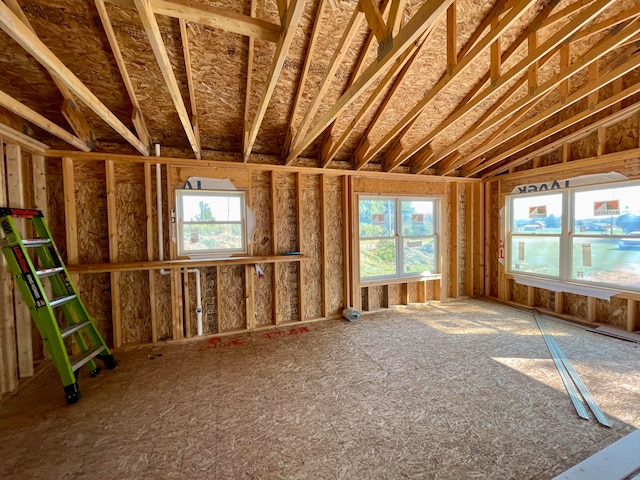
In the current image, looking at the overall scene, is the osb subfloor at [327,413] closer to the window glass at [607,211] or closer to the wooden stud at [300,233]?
the wooden stud at [300,233]

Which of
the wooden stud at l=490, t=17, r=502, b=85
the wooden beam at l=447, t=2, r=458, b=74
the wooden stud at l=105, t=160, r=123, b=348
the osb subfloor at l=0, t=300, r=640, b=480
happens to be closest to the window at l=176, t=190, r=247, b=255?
the wooden stud at l=105, t=160, r=123, b=348

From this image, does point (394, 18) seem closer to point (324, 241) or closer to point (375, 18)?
point (375, 18)

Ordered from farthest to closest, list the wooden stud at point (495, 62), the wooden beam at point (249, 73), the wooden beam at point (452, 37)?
the wooden stud at point (495, 62) → the wooden beam at point (452, 37) → the wooden beam at point (249, 73)

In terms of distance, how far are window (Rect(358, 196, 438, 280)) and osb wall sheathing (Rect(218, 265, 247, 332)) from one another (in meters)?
2.19

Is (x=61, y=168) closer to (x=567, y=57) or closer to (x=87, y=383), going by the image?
(x=87, y=383)

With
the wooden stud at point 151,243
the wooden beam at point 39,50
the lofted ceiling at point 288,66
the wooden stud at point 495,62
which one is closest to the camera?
the wooden beam at point 39,50

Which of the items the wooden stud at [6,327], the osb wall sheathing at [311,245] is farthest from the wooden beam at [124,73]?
the osb wall sheathing at [311,245]

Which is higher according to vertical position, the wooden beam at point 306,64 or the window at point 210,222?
the wooden beam at point 306,64

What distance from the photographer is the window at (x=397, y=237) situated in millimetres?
5062

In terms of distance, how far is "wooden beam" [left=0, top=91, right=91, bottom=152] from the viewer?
2.10 meters

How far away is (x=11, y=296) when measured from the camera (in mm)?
2770

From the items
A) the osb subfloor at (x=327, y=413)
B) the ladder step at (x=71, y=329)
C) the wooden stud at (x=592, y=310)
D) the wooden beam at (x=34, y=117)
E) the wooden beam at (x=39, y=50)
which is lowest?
the osb subfloor at (x=327, y=413)

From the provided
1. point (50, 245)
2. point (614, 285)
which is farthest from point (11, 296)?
point (614, 285)

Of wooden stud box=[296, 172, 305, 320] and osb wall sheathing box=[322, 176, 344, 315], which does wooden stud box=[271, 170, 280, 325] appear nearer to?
wooden stud box=[296, 172, 305, 320]
